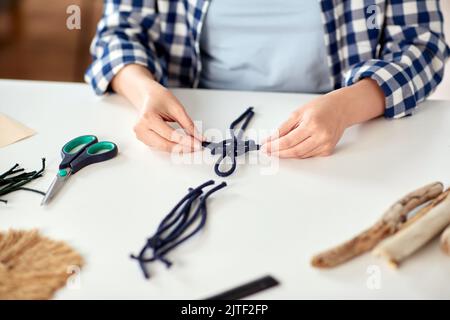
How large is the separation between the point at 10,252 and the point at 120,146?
9.3 inches

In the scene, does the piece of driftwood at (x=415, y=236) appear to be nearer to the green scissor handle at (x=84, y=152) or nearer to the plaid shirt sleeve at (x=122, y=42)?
the green scissor handle at (x=84, y=152)

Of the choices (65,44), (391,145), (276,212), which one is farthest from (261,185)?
(65,44)

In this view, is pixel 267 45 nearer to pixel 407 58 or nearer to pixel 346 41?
pixel 346 41

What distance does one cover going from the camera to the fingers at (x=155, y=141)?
691mm

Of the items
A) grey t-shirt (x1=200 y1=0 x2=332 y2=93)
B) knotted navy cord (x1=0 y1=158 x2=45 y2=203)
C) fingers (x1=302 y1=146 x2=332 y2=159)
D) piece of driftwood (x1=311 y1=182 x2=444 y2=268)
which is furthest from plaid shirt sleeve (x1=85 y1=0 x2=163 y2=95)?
piece of driftwood (x1=311 y1=182 x2=444 y2=268)

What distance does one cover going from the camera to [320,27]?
90 centimetres

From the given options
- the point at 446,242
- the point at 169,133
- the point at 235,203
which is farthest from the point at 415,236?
the point at 169,133

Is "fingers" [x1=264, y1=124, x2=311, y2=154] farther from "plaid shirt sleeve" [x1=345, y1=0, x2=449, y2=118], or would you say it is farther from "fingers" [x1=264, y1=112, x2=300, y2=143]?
"plaid shirt sleeve" [x1=345, y1=0, x2=449, y2=118]

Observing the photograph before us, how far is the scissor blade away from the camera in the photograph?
23.5 inches

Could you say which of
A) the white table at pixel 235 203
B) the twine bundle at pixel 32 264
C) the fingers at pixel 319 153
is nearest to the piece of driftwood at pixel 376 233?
the white table at pixel 235 203

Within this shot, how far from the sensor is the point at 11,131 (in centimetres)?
74

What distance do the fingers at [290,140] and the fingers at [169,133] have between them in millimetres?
103

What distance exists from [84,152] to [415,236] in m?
0.42
